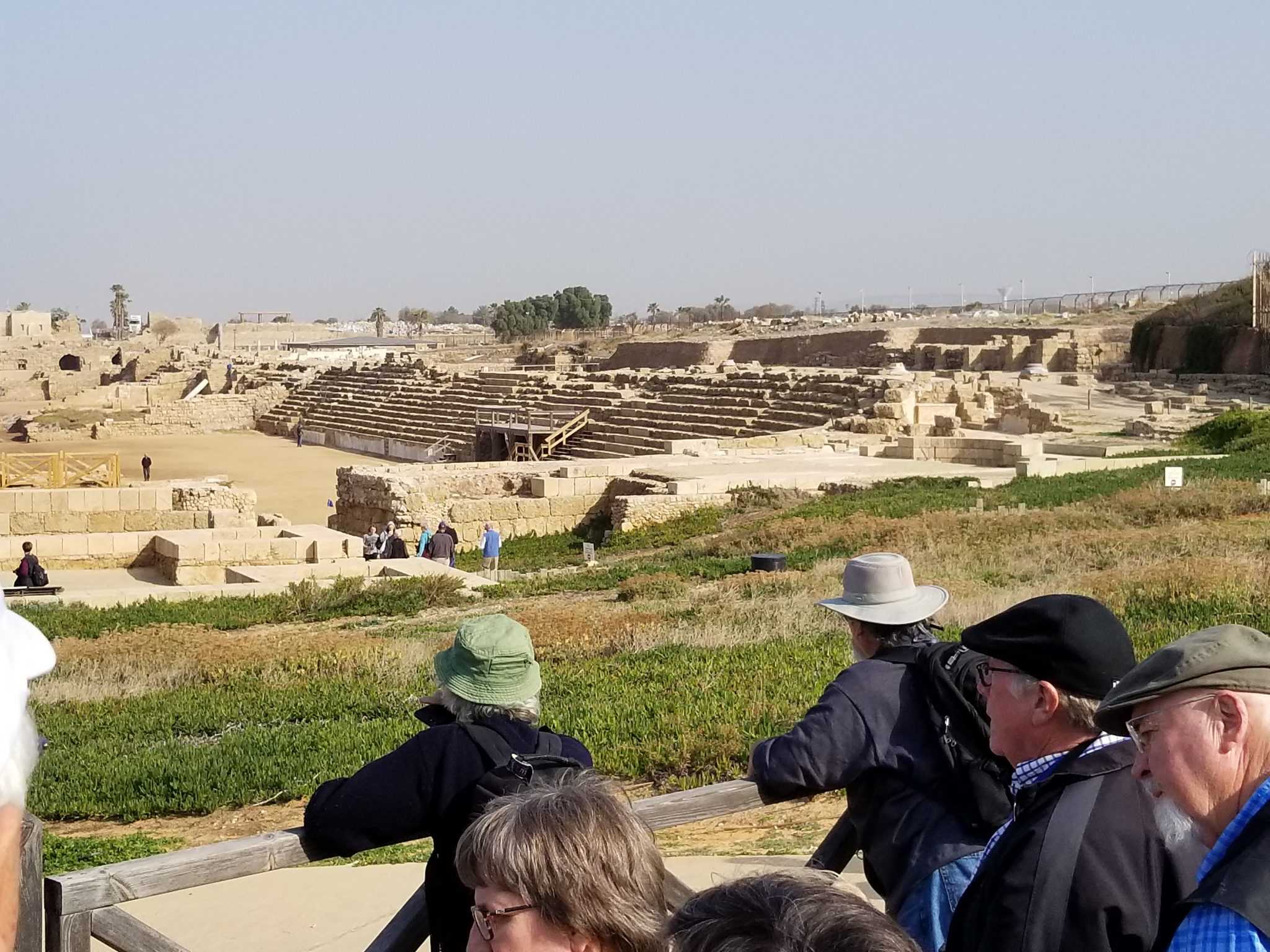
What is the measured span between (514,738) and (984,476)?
2256cm

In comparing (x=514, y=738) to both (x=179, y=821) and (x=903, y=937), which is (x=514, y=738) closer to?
(x=903, y=937)

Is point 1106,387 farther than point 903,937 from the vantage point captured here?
Yes

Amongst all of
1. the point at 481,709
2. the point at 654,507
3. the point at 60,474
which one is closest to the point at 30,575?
the point at 654,507

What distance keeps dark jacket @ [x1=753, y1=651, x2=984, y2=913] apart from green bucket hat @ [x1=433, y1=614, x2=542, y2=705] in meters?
0.64

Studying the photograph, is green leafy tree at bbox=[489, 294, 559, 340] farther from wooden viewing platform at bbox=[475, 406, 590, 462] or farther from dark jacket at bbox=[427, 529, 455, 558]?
dark jacket at bbox=[427, 529, 455, 558]

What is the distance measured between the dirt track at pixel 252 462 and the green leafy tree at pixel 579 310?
5431 centimetres

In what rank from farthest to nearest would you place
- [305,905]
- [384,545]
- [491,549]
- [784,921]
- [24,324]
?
[24,324] < [384,545] < [491,549] < [305,905] < [784,921]

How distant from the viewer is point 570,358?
6406 centimetres

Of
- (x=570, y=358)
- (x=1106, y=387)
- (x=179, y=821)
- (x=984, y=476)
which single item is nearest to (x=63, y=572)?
(x=179, y=821)

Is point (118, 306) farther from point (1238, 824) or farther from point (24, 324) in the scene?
point (1238, 824)

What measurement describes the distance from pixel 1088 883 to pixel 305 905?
3.86 metres

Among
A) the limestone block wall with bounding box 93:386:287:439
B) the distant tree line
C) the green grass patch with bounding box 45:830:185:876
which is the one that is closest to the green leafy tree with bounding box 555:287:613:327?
the distant tree line

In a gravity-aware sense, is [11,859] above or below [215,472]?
above

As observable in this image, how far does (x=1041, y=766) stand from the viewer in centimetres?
275
